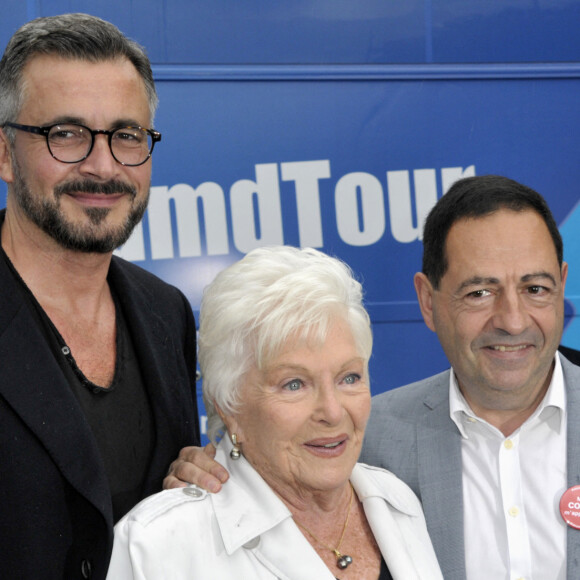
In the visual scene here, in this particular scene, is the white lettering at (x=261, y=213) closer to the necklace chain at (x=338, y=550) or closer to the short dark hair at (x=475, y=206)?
the short dark hair at (x=475, y=206)

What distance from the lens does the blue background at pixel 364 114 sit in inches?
142

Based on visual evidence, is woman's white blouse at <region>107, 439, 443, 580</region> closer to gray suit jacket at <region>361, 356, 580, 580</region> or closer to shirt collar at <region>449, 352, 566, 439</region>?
gray suit jacket at <region>361, 356, 580, 580</region>

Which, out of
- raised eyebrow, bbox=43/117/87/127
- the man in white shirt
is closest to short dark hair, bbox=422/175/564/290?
the man in white shirt

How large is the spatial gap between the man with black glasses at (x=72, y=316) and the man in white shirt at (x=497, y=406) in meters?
0.22

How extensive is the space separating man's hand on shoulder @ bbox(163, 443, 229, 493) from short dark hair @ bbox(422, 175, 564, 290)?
825 millimetres

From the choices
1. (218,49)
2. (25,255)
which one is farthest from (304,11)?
(25,255)

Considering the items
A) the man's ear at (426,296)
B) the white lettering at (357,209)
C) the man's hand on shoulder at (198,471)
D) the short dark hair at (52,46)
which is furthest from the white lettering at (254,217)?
the man's hand on shoulder at (198,471)

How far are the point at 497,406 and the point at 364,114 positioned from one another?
1791 mm

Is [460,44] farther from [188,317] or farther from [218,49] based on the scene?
[188,317]

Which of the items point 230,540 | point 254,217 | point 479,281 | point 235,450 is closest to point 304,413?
point 235,450

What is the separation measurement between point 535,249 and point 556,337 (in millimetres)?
252

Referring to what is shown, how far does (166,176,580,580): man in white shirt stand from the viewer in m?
2.16

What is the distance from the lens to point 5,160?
2168mm

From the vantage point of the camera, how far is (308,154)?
3670 millimetres
